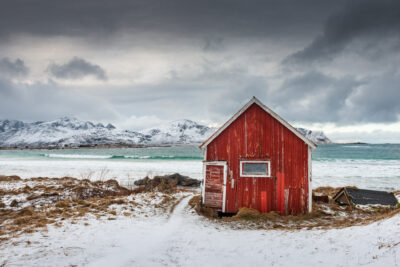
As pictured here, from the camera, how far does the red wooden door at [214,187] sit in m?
12.4

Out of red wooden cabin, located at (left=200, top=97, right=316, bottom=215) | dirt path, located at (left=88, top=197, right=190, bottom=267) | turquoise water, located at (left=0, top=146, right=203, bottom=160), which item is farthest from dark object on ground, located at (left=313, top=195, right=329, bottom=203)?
turquoise water, located at (left=0, top=146, right=203, bottom=160)

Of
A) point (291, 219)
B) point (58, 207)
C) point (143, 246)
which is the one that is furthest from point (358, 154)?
point (58, 207)

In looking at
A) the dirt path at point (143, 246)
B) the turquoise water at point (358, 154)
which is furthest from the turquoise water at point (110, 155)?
the dirt path at point (143, 246)

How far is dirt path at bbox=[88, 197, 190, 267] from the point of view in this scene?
595 centimetres

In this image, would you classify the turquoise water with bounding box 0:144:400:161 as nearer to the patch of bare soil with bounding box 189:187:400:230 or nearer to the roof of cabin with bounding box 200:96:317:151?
the patch of bare soil with bounding box 189:187:400:230

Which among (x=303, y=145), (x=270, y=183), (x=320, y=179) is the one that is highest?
(x=303, y=145)

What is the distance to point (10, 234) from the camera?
23.5 ft

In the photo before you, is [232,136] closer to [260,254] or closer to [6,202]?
[260,254]

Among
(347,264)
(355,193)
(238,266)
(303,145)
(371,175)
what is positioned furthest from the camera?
(371,175)

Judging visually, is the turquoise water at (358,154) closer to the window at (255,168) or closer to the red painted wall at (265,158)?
the red painted wall at (265,158)

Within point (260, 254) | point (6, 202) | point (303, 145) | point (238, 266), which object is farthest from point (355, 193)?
point (6, 202)

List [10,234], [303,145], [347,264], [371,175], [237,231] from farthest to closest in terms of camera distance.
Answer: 1. [371,175]
2. [303,145]
3. [237,231]
4. [10,234]
5. [347,264]

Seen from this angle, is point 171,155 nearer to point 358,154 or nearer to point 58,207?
point 358,154

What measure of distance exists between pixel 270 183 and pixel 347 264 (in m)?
6.56
